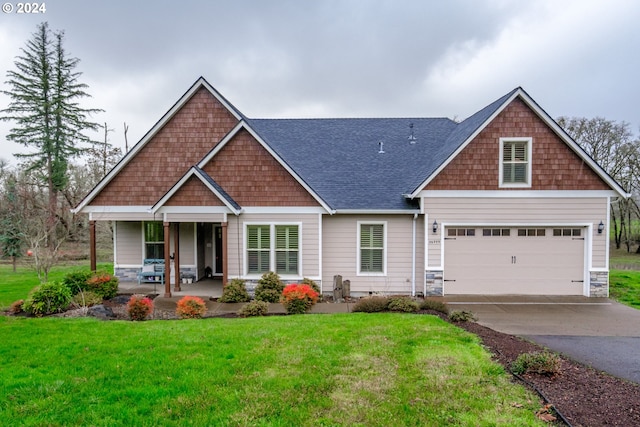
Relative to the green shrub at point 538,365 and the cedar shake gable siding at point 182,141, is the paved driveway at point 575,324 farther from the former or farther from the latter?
the cedar shake gable siding at point 182,141

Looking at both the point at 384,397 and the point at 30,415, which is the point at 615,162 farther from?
the point at 30,415

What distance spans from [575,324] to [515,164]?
203 inches

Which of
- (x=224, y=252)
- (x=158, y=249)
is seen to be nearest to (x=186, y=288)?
(x=158, y=249)

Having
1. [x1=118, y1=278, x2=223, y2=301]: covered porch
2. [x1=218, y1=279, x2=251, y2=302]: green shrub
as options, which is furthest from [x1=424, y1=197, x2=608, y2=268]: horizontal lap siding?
[x1=118, y1=278, x2=223, y2=301]: covered porch

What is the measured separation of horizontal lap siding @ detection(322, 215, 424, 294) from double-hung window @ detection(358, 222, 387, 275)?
0.69ft

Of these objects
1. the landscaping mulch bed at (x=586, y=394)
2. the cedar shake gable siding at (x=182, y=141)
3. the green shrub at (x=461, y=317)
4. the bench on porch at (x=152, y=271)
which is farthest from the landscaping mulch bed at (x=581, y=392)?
the bench on porch at (x=152, y=271)

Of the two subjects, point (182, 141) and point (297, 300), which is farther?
point (182, 141)

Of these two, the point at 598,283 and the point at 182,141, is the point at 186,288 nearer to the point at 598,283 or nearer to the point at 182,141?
the point at 182,141

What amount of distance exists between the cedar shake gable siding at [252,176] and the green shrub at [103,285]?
461 centimetres

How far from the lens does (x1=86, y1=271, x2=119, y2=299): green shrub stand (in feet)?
35.8

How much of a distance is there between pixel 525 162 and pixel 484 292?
14.4 feet

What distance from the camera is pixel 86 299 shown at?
10117mm

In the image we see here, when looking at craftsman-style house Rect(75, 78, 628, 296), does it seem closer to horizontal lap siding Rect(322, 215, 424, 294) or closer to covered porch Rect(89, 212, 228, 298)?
horizontal lap siding Rect(322, 215, 424, 294)

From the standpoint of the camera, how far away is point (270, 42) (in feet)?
56.2
